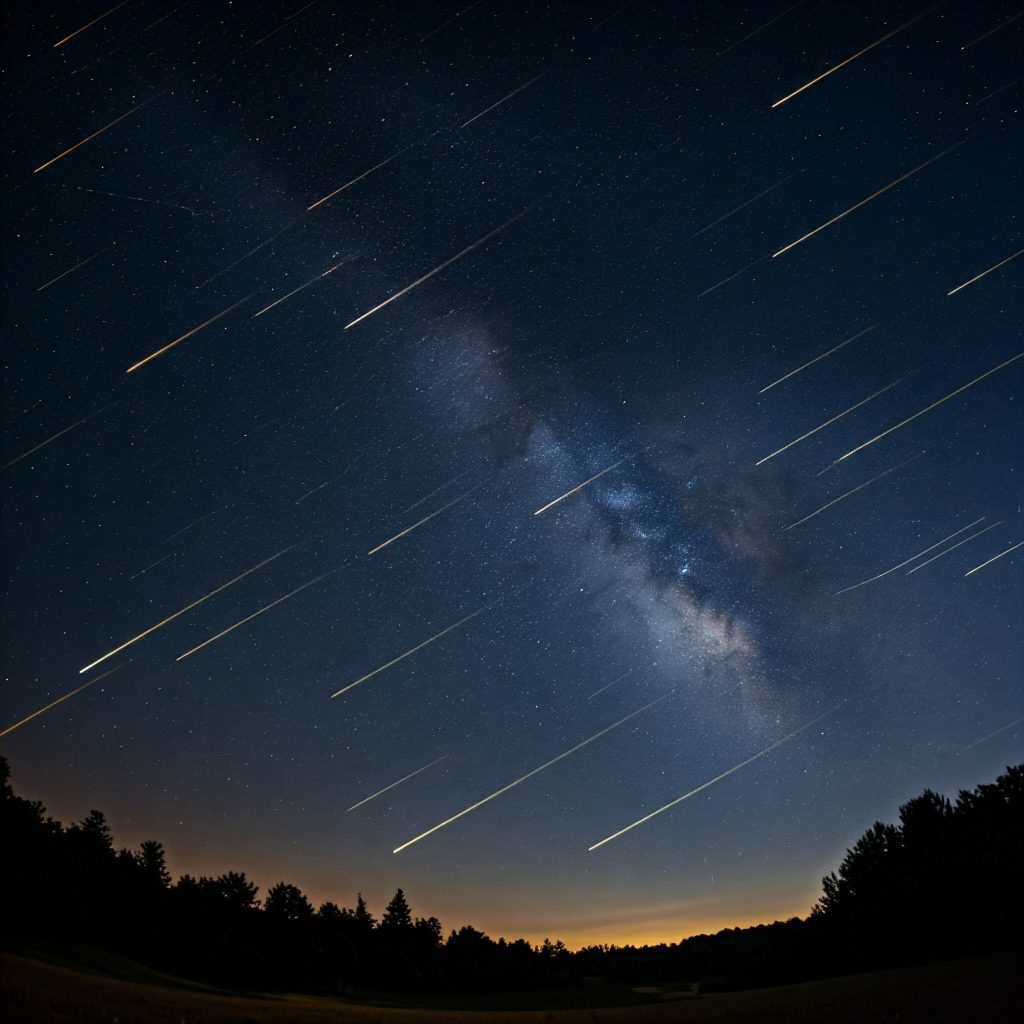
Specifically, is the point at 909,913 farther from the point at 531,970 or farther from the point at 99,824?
the point at 99,824

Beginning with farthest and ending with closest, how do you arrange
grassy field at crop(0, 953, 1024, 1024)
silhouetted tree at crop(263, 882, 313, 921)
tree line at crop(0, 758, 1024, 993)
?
silhouetted tree at crop(263, 882, 313, 921), tree line at crop(0, 758, 1024, 993), grassy field at crop(0, 953, 1024, 1024)

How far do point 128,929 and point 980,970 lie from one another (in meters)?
64.5

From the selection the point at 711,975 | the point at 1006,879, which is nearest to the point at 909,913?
the point at 1006,879

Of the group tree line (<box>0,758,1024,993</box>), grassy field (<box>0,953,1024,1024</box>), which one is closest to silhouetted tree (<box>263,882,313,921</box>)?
tree line (<box>0,758,1024,993</box>)

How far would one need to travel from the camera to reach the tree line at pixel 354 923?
52.4 m

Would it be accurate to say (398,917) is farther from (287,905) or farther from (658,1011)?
(658,1011)

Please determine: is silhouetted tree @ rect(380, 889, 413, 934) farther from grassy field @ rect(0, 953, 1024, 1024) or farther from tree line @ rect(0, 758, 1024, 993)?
grassy field @ rect(0, 953, 1024, 1024)

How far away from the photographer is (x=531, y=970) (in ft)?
346

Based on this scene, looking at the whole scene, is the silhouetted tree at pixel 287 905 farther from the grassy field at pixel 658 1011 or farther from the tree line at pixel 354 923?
the grassy field at pixel 658 1011

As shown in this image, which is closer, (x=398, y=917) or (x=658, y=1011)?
(x=658, y=1011)

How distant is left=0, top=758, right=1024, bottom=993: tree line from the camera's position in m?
52.4

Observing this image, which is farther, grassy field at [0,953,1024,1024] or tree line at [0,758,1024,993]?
tree line at [0,758,1024,993]

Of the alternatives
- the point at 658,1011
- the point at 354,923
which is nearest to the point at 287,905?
the point at 354,923

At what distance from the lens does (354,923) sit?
302ft
